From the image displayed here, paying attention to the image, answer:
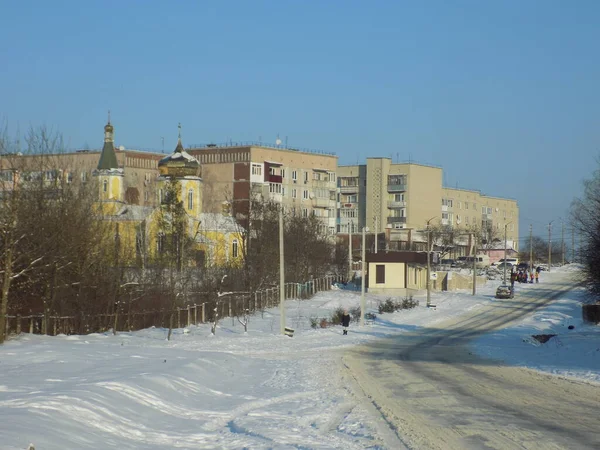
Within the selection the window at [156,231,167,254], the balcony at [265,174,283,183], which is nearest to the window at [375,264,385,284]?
the window at [156,231,167,254]

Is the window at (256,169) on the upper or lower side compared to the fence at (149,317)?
upper

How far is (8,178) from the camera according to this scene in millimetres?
33031

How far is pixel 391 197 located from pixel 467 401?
12050 cm

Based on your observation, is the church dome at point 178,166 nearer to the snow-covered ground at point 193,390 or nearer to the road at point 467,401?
the snow-covered ground at point 193,390

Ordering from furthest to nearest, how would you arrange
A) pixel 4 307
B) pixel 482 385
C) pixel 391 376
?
pixel 4 307 → pixel 391 376 → pixel 482 385

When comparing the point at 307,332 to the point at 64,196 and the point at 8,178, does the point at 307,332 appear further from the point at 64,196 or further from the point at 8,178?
the point at 8,178

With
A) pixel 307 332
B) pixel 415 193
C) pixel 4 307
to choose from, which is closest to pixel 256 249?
pixel 307 332

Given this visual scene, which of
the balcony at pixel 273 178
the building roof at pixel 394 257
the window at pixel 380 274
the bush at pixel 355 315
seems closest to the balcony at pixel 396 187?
the balcony at pixel 273 178

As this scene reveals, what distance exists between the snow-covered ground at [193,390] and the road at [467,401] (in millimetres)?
724

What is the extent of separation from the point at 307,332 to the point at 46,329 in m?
13.0

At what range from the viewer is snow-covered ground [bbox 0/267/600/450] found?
12922 millimetres

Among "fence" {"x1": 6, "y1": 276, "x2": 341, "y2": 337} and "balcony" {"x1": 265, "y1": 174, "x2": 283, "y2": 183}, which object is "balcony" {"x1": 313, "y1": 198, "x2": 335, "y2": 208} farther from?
"fence" {"x1": 6, "y1": 276, "x2": 341, "y2": 337}

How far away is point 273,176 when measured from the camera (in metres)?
116

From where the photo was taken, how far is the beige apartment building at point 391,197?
13650 centimetres
